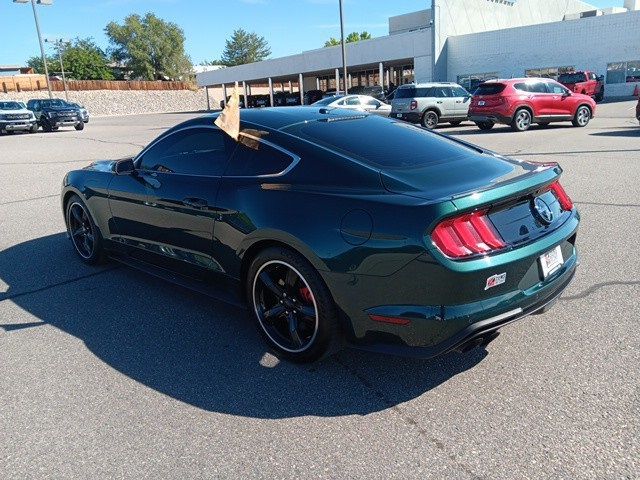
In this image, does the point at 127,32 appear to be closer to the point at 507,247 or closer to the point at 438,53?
the point at 438,53

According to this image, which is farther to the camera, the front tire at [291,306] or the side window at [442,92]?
the side window at [442,92]

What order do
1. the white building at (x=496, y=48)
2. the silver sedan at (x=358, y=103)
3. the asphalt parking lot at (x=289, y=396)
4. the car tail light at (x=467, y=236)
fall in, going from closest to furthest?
1. the asphalt parking lot at (x=289, y=396)
2. the car tail light at (x=467, y=236)
3. the silver sedan at (x=358, y=103)
4. the white building at (x=496, y=48)

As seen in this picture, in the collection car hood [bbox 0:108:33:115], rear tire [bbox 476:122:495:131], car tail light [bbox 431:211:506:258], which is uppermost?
car hood [bbox 0:108:33:115]

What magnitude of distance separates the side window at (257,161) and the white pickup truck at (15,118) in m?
28.6

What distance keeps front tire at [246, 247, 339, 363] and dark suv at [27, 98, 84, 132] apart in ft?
97.0

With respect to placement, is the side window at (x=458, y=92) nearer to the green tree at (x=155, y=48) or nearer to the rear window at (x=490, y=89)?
the rear window at (x=490, y=89)

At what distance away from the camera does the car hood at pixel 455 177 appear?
2808mm

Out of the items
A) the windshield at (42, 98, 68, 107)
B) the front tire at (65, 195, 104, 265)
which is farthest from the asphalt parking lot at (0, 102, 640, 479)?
the windshield at (42, 98, 68, 107)

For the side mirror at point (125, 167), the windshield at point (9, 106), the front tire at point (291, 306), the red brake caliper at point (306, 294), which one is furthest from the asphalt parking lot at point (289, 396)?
the windshield at point (9, 106)

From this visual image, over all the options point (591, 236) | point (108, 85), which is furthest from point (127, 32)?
point (591, 236)

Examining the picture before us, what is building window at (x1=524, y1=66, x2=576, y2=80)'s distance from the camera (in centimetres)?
3591

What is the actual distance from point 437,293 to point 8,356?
115 inches

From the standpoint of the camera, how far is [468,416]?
8.84 ft

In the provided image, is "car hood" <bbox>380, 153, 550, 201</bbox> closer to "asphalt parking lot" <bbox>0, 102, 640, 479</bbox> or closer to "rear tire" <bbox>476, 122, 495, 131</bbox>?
"asphalt parking lot" <bbox>0, 102, 640, 479</bbox>
